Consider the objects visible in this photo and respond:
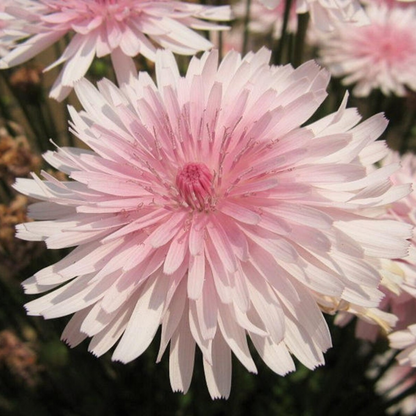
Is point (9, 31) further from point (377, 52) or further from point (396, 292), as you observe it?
point (377, 52)

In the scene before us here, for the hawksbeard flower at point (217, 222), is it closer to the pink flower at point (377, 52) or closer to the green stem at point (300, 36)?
the green stem at point (300, 36)

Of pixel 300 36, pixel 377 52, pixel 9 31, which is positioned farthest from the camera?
pixel 377 52

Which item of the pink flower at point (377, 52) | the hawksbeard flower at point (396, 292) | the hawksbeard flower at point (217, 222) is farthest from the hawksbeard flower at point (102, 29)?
→ the pink flower at point (377, 52)

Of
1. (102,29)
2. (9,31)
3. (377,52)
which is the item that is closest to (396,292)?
(102,29)

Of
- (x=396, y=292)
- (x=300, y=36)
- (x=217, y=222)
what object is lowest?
(x=396, y=292)

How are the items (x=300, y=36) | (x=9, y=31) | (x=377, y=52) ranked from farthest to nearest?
(x=377, y=52) → (x=300, y=36) → (x=9, y=31)

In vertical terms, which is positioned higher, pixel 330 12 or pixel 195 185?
pixel 330 12
